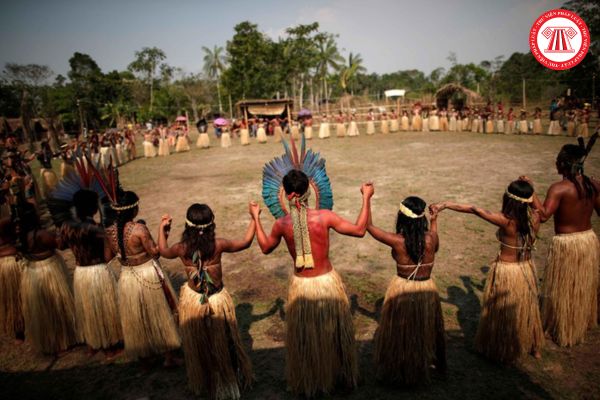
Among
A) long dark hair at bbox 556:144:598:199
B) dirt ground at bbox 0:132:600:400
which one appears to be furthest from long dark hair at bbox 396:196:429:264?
long dark hair at bbox 556:144:598:199

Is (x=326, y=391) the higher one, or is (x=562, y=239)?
(x=562, y=239)

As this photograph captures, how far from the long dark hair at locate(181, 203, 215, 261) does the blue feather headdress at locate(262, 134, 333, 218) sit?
603 millimetres

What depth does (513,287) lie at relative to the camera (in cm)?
344

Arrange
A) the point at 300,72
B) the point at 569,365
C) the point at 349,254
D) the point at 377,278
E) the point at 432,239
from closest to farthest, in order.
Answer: the point at 432,239, the point at 569,365, the point at 377,278, the point at 349,254, the point at 300,72

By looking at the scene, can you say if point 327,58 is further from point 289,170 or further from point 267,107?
point 289,170

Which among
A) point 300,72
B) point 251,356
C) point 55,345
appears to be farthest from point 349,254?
point 300,72

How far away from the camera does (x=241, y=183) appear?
12.0 metres

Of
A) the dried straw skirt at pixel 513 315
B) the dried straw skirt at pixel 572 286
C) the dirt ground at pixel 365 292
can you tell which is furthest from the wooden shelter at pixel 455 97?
the dried straw skirt at pixel 513 315

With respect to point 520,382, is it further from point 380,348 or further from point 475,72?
point 475,72

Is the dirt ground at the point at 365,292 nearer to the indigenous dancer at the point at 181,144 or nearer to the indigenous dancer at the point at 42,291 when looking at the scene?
the indigenous dancer at the point at 42,291

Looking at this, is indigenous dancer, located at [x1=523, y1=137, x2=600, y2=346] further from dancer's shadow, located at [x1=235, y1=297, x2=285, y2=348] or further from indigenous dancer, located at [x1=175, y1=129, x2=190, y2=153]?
indigenous dancer, located at [x1=175, y1=129, x2=190, y2=153]

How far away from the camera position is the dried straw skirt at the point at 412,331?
3.15 metres

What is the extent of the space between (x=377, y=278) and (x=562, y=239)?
2379 mm

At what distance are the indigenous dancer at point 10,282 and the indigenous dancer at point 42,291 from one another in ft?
0.74
